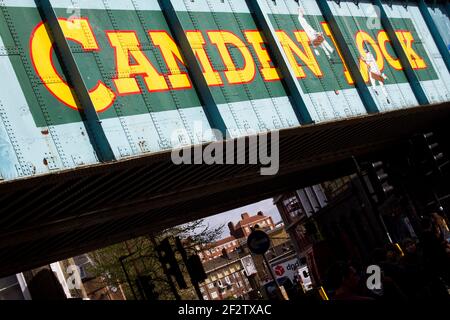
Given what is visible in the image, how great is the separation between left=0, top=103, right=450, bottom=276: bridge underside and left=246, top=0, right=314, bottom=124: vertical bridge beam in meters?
0.49

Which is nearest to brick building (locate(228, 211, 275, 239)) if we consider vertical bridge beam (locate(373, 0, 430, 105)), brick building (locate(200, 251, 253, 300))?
brick building (locate(200, 251, 253, 300))

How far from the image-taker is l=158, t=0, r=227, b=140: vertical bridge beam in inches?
457

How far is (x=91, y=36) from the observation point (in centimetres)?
1048

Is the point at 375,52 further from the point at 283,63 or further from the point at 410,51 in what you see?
the point at 283,63

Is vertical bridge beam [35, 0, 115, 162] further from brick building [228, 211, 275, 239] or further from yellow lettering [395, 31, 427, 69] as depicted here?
brick building [228, 211, 275, 239]

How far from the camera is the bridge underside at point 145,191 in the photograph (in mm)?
10047

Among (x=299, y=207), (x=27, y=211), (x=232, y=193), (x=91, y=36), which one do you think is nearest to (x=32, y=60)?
(x=91, y=36)

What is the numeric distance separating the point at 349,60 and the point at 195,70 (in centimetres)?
595

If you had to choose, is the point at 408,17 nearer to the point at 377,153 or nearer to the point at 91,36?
the point at 377,153

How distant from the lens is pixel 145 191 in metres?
12.9

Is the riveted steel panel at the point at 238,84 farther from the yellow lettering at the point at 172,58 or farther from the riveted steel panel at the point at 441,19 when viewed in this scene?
the riveted steel panel at the point at 441,19

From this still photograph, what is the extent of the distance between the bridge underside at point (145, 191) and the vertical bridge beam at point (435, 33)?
2043 mm

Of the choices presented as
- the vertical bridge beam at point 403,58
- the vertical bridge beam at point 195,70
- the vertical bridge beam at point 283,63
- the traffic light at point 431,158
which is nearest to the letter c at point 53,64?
the vertical bridge beam at point 195,70

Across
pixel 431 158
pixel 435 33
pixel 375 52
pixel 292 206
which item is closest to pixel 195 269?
pixel 431 158
